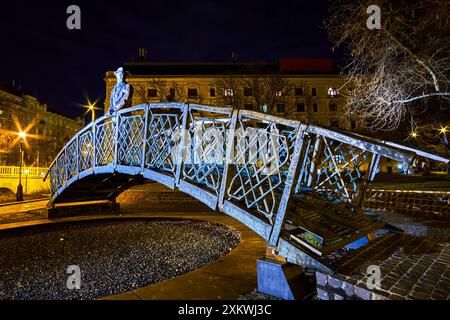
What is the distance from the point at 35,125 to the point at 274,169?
273 ft

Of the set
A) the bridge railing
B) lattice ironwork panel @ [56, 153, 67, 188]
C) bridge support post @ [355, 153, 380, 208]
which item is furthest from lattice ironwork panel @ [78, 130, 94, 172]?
the bridge railing

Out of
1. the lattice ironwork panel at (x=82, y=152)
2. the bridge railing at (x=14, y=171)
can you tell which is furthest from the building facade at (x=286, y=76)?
the lattice ironwork panel at (x=82, y=152)

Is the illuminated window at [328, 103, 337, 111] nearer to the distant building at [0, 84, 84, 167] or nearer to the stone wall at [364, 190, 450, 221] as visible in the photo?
the stone wall at [364, 190, 450, 221]

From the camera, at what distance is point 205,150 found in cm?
592

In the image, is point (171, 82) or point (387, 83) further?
point (171, 82)

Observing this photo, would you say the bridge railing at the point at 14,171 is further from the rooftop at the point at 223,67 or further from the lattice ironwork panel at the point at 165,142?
the lattice ironwork panel at the point at 165,142

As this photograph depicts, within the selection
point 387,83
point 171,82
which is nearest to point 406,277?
point 387,83

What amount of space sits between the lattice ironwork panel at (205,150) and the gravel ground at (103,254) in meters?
2.01

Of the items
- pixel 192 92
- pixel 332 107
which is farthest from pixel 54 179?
pixel 332 107

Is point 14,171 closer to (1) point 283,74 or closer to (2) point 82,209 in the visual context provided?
(2) point 82,209

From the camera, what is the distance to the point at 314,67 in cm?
4894

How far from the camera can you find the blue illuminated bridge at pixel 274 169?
3.80m
